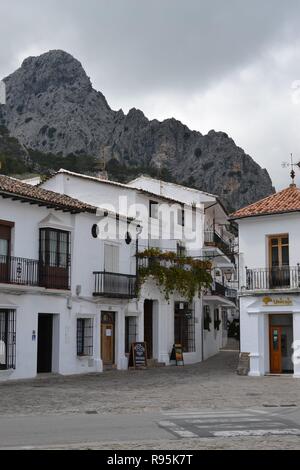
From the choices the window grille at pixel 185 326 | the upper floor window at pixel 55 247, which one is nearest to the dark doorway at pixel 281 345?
the window grille at pixel 185 326

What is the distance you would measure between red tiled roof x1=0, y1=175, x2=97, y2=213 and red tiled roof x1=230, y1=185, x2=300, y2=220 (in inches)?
257

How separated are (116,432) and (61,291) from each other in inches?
605

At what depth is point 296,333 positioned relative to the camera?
26594 millimetres

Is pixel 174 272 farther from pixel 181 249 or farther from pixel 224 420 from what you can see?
pixel 224 420

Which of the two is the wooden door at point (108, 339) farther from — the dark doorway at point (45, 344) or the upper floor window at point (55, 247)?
the upper floor window at point (55, 247)

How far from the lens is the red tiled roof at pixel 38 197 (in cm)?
2456

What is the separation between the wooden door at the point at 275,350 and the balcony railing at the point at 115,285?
6712 millimetres

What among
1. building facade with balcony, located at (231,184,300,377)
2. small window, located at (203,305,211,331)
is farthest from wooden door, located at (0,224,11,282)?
small window, located at (203,305,211,331)

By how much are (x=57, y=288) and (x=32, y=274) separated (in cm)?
140

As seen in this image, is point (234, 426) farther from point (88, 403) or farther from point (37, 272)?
point (37, 272)

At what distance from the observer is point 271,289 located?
1069 inches

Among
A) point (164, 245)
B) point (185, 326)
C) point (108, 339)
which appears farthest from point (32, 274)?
point (185, 326)

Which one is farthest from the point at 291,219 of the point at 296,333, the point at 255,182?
the point at 255,182

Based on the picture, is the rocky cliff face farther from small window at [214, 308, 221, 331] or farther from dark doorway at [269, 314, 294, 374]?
dark doorway at [269, 314, 294, 374]
